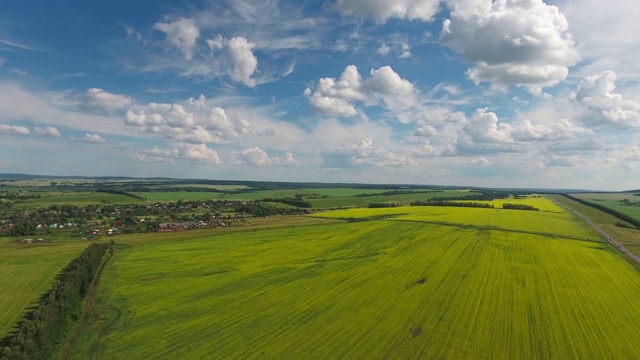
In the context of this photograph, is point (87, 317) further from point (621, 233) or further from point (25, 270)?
point (621, 233)

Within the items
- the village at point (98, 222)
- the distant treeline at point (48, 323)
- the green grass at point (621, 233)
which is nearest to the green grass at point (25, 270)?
the distant treeline at point (48, 323)

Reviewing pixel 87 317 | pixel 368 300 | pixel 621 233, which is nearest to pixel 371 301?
pixel 368 300

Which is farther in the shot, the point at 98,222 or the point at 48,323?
the point at 98,222

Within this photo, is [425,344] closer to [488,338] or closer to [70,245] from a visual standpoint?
[488,338]

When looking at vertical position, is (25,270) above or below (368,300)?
below

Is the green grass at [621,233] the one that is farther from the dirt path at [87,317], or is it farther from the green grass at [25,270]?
the green grass at [25,270]

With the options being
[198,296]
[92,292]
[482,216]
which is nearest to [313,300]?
[198,296]
